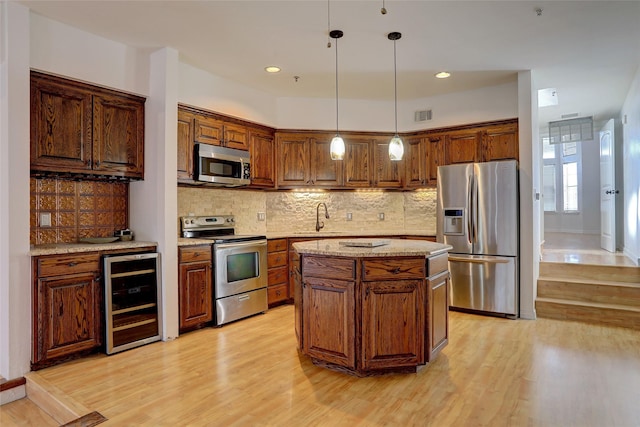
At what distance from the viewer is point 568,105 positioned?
6113mm

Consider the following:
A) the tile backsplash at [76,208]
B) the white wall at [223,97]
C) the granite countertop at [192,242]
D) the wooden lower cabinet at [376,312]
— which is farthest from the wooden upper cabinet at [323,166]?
the wooden lower cabinet at [376,312]

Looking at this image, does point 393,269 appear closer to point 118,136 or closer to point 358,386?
point 358,386

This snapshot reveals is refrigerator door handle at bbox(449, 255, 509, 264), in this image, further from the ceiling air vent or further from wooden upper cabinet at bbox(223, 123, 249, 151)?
wooden upper cabinet at bbox(223, 123, 249, 151)

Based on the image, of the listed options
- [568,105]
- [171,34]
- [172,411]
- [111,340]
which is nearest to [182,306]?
[111,340]

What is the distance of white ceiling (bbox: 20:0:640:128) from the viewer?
3074mm

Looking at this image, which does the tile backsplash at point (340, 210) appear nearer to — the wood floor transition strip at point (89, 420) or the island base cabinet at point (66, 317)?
the island base cabinet at point (66, 317)

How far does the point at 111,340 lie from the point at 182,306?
2.29 feet

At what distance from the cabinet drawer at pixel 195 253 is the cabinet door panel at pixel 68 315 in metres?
0.81

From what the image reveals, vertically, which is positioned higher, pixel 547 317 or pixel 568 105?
pixel 568 105

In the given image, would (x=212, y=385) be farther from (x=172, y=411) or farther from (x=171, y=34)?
(x=171, y=34)

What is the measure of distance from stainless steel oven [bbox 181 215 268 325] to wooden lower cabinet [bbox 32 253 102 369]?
1.17 m

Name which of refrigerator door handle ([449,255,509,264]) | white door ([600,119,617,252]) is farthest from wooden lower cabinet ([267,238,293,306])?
white door ([600,119,617,252])

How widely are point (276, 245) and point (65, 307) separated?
2.39 metres

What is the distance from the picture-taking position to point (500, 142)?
488cm
